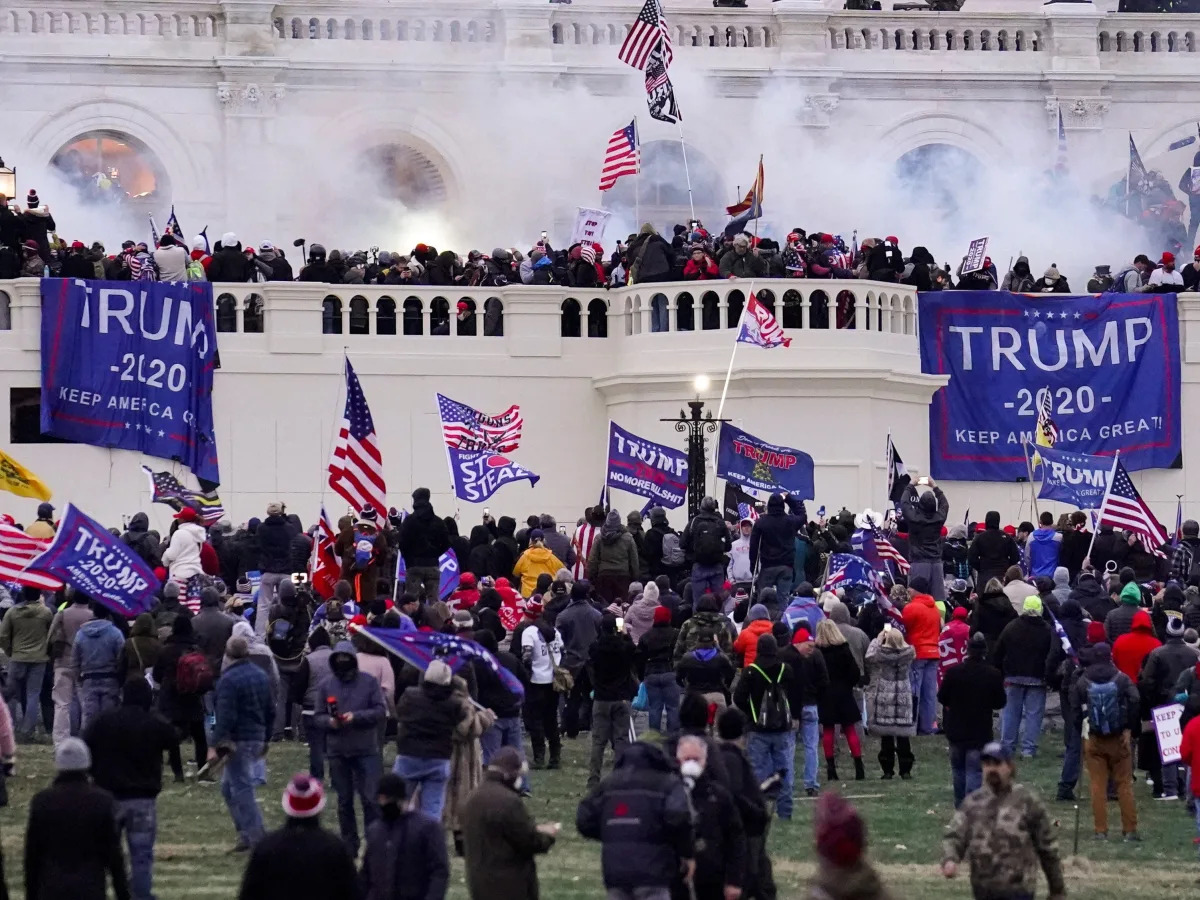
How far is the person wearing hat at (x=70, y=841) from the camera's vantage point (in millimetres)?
14789

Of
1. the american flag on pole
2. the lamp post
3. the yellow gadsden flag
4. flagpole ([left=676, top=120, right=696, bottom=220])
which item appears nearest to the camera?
the yellow gadsden flag

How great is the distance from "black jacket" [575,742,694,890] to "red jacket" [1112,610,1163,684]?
896 centimetres

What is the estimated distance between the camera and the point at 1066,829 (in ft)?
70.7

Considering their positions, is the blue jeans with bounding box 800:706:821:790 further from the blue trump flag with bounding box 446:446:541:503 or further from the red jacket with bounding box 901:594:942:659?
the blue trump flag with bounding box 446:446:541:503

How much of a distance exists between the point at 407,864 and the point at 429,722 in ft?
11.7

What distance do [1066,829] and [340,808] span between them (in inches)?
211

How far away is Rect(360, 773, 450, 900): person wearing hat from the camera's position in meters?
15.1

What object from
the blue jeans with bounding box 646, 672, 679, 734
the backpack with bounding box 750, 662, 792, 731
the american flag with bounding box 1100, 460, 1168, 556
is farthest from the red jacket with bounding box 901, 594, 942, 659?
Result: the backpack with bounding box 750, 662, 792, 731

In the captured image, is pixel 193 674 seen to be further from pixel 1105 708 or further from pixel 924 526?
pixel 924 526

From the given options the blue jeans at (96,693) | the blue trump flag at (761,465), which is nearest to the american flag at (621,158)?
the blue trump flag at (761,465)

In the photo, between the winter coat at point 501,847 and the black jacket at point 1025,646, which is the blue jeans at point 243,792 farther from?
the black jacket at point 1025,646

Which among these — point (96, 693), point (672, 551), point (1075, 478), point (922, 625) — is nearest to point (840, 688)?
point (922, 625)

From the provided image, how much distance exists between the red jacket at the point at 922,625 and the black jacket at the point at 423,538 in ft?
15.3

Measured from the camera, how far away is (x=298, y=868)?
45.5 feet
